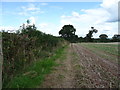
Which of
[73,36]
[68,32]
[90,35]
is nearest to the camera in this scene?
[68,32]

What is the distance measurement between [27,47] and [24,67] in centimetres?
168

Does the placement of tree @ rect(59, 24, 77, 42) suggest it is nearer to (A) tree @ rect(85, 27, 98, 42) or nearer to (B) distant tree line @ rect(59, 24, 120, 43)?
(B) distant tree line @ rect(59, 24, 120, 43)

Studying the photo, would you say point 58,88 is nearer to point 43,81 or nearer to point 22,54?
point 43,81

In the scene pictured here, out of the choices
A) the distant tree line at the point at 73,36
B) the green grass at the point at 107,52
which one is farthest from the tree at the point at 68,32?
the green grass at the point at 107,52

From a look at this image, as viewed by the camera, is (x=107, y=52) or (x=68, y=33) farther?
(x=68, y=33)

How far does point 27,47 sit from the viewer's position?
835 cm

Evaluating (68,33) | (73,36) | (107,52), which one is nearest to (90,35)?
(73,36)

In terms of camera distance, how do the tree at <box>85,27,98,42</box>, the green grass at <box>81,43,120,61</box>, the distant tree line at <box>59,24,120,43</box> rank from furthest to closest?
the tree at <box>85,27,98,42</box>, the distant tree line at <box>59,24,120,43</box>, the green grass at <box>81,43,120,61</box>

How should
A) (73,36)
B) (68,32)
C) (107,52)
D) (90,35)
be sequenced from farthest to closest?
1. (90,35)
2. (73,36)
3. (68,32)
4. (107,52)

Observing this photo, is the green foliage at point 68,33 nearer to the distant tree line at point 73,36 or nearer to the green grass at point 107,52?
the distant tree line at point 73,36

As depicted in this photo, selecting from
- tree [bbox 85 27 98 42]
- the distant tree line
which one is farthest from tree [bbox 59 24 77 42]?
tree [bbox 85 27 98 42]

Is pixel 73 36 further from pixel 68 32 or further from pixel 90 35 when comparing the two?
pixel 90 35

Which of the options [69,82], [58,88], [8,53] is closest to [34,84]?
[58,88]

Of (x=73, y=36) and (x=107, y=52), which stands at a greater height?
(x=73, y=36)
